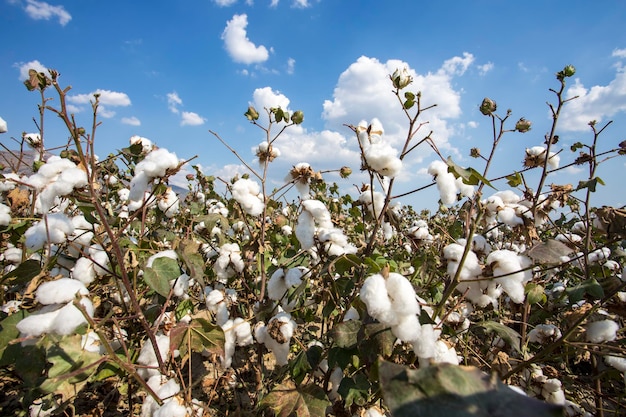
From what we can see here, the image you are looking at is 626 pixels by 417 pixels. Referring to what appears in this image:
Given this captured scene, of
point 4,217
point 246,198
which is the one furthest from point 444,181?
point 4,217

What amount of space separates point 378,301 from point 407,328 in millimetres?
130

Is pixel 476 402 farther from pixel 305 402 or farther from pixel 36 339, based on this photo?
pixel 36 339

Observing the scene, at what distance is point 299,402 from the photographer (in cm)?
136

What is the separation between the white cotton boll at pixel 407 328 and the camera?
1.03 m

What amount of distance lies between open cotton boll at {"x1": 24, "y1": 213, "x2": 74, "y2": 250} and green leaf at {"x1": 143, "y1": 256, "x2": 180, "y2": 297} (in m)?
0.41

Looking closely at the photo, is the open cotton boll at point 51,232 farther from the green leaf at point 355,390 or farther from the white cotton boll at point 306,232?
the green leaf at point 355,390

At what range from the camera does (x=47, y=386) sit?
98 cm

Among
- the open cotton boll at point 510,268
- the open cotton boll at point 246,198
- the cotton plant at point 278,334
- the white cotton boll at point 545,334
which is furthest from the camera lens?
the white cotton boll at point 545,334

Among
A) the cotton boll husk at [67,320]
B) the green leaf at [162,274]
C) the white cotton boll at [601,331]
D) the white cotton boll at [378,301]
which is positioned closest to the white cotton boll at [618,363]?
the white cotton boll at [601,331]

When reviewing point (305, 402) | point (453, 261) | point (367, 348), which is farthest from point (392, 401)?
point (305, 402)

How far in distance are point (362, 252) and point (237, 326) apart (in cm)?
82

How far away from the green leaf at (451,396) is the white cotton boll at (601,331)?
1488 millimetres

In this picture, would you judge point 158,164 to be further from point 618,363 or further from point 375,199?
point 618,363

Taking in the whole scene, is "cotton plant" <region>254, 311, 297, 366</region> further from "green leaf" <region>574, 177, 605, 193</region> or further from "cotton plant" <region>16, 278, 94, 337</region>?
"green leaf" <region>574, 177, 605, 193</region>
